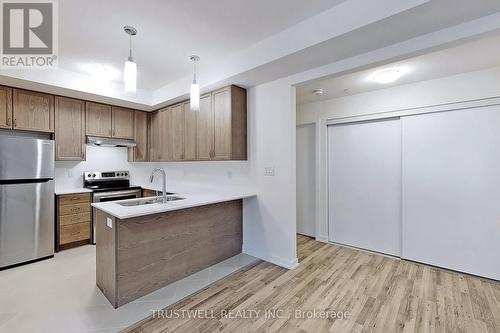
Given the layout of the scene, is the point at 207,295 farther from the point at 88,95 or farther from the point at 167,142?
the point at 88,95

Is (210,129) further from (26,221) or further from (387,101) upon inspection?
(26,221)

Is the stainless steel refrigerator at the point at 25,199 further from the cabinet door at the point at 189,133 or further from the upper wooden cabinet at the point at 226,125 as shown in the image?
the upper wooden cabinet at the point at 226,125

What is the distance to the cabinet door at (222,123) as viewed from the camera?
3.03 meters

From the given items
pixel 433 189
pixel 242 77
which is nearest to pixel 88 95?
pixel 242 77

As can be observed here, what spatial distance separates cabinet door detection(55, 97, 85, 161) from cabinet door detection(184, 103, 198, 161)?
5.47ft

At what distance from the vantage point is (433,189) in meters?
2.93

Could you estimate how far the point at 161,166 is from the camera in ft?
15.5

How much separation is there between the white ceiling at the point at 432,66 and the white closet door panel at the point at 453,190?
0.50 m

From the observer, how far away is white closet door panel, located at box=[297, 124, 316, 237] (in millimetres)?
4078

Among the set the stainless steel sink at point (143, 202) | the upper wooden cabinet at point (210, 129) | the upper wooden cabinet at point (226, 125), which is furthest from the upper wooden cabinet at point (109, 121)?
the stainless steel sink at point (143, 202)

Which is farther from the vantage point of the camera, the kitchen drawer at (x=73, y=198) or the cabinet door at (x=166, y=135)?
the cabinet door at (x=166, y=135)

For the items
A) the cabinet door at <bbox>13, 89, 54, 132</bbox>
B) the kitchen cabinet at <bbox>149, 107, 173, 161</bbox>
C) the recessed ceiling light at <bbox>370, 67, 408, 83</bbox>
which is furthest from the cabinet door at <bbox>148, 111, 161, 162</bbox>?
the recessed ceiling light at <bbox>370, 67, 408, 83</bbox>

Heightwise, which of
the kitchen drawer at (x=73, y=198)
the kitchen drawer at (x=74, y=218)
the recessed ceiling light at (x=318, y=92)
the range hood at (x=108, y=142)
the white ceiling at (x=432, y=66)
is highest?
the white ceiling at (x=432, y=66)

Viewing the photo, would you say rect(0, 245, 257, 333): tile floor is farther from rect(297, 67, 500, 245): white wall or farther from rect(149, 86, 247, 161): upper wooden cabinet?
rect(297, 67, 500, 245): white wall
